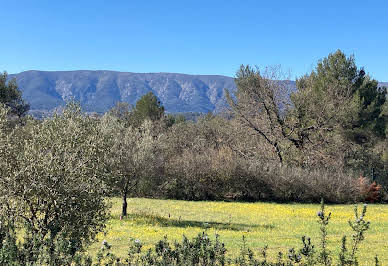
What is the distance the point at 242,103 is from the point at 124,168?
66.7 feet

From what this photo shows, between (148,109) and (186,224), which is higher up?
(148,109)

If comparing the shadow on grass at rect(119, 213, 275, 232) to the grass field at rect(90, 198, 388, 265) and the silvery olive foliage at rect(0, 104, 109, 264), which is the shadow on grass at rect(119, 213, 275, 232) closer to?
the grass field at rect(90, 198, 388, 265)

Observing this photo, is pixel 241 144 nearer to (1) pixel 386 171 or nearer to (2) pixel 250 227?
(1) pixel 386 171

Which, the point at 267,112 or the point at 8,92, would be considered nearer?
the point at 267,112

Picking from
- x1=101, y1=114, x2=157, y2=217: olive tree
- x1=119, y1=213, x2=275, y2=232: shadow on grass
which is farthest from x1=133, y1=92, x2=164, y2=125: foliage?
x1=119, y1=213, x2=275, y2=232: shadow on grass

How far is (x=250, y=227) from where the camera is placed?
18.9m

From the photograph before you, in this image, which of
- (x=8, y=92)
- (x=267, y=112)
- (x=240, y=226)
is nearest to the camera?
(x=240, y=226)

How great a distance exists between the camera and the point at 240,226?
19141 millimetres

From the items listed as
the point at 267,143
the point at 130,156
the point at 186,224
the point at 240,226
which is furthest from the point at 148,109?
the point at 240,226

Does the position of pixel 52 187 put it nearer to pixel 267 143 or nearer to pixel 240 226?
pixel 240 226

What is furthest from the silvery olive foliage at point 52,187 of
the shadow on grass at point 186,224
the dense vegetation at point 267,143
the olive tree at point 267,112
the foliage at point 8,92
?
the foliage at point 8,92

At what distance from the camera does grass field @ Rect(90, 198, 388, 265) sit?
Answer: 534 inches

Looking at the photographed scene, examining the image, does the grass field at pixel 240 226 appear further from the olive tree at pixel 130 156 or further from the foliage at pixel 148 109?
the foliage at pixel 148 109

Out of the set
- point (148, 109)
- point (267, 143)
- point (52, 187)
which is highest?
point (148, 109)
